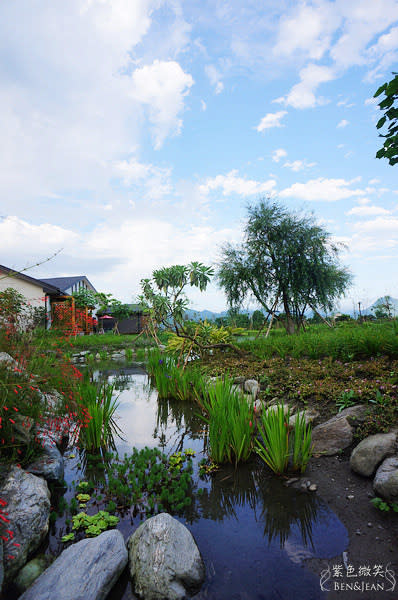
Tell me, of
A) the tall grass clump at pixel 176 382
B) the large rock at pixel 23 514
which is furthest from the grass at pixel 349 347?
the large rock at pixel 23 514

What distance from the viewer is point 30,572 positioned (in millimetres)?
1896

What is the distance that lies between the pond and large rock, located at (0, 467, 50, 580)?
0.56 ft

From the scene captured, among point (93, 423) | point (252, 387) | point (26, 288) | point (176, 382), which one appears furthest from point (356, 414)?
point (26, 288)

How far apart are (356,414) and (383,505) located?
111 cm

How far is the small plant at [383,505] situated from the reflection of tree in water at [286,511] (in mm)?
433

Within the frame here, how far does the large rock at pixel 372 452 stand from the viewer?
272 centimetres

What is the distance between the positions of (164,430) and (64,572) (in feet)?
10.0

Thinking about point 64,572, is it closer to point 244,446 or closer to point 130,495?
point 130,495

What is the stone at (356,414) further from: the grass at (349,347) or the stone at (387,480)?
the grass at (349,347)

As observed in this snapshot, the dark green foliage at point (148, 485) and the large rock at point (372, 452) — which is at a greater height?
the large rock at point (372, 452)

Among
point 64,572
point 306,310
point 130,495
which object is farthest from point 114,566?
point 306,310

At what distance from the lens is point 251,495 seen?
110 inches

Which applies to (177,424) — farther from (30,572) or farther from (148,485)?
(30,572)

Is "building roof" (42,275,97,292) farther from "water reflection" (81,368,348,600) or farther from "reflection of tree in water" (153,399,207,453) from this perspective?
"water reflection" (81,368,348,600)
